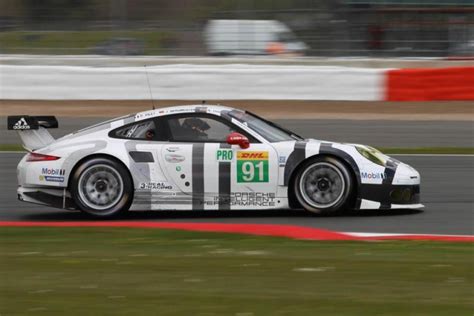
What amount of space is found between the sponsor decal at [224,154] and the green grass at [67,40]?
39.2 ft

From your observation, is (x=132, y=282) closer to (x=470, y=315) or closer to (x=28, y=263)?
(x=28, y=263)

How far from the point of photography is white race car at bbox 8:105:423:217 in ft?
31.9

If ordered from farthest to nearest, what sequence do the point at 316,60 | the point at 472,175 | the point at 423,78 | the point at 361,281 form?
the point at 316,60
the point at 423,78
the point at 472,175
the point at 361,281

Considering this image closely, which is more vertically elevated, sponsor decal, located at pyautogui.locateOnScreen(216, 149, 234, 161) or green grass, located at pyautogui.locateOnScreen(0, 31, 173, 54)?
green grass, located at pyautogui.locateOnScreen(0, 31, 173, 54)

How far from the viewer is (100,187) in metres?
9.91

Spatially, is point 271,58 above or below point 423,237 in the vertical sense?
above

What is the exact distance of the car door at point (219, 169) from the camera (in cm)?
973

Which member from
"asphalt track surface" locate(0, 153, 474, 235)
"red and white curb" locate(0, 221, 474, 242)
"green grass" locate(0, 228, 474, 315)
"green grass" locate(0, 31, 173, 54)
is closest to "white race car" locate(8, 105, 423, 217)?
"asphalt track surface" locate(0, 153, 474, 235)

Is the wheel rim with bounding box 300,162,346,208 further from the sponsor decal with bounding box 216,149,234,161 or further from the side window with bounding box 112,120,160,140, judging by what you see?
the side window with bounding box 112,120,160,140

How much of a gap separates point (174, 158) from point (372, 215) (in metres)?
2.09

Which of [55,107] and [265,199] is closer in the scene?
[265,199]

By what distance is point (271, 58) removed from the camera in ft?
68.2

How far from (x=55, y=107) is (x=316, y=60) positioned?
5584mm

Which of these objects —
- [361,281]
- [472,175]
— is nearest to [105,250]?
[361,281]
